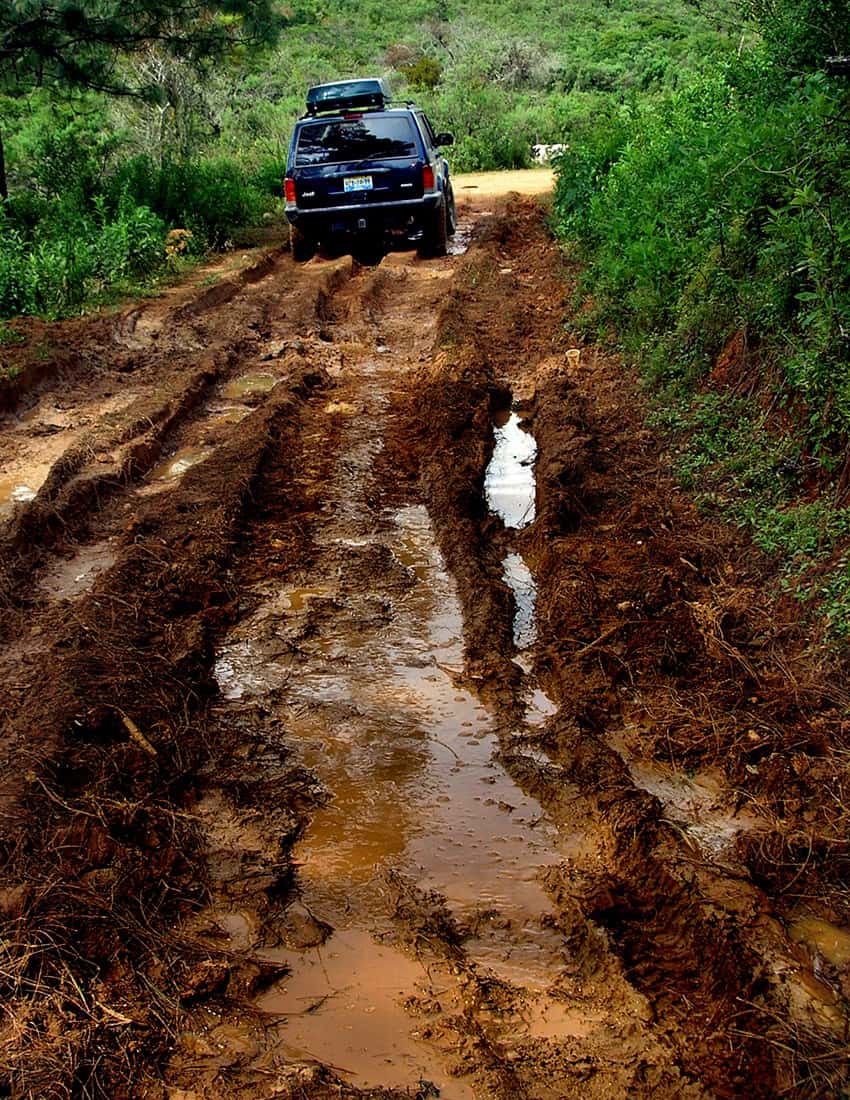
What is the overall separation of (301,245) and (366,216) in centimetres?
127

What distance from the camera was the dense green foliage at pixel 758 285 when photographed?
17.4ft

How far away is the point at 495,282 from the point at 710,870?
9.69m

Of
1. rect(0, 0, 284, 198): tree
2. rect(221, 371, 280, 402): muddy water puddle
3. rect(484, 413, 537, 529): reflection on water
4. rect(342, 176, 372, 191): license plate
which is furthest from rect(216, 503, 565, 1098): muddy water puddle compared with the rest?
rect(0, 0, 284, 198): tree

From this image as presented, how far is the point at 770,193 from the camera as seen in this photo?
6.79 meters

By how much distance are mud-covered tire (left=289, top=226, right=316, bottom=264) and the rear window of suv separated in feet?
3.65

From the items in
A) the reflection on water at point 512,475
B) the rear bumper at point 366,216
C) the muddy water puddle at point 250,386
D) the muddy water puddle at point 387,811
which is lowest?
the muddy water puddle at point 387,811

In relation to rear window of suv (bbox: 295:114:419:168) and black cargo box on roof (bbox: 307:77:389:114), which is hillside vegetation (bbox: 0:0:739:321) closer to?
black cargo box on roof (bbox: 307:77:389:114)

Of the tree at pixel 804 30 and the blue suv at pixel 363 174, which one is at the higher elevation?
the tree at pixel 804 30

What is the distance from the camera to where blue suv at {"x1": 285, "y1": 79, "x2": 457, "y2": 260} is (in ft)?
41.8

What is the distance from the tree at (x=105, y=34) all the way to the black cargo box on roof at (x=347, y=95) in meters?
1.13

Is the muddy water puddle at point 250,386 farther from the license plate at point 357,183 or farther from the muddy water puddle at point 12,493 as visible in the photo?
the license plate at point 357,183

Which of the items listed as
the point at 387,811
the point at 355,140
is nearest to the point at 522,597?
the point at 387,811

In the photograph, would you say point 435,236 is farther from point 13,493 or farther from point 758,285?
point 13,493

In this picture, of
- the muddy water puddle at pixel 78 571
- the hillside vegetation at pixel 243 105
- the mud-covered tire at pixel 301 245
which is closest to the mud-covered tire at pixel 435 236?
the mud-covered tire at pixel 301 245
